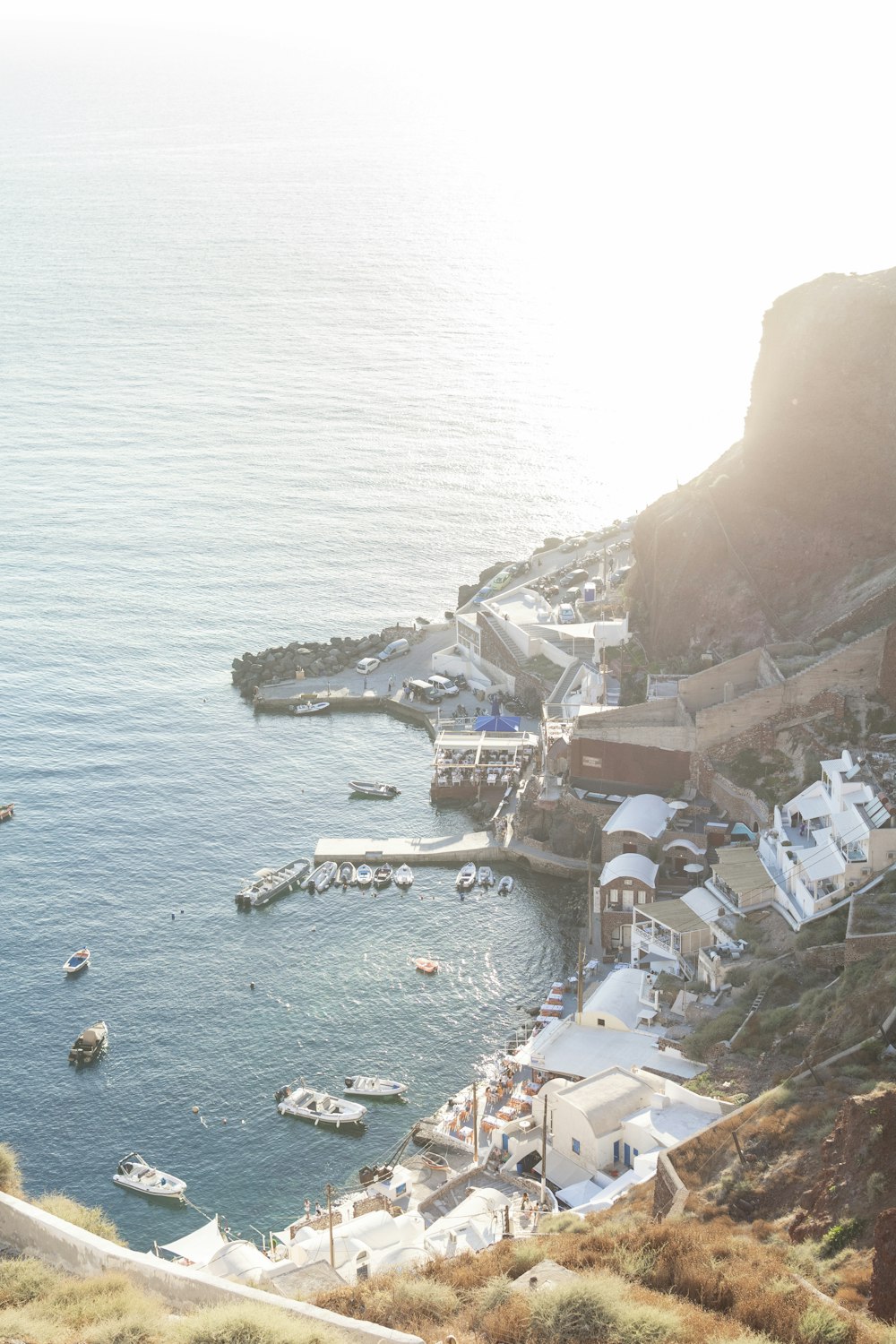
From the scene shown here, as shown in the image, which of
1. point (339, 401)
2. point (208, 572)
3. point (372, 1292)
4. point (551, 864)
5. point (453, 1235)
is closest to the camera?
point (372, 1292)

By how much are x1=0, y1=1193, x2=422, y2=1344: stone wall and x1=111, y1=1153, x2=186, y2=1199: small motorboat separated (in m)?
14.6

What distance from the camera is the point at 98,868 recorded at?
63.4 meters

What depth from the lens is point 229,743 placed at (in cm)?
7538

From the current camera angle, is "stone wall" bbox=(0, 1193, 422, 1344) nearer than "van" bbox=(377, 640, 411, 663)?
Yes

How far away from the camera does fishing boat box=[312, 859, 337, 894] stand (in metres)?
61.5

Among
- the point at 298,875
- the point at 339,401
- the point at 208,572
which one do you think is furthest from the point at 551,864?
the point at 339,401

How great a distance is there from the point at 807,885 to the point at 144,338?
422ft

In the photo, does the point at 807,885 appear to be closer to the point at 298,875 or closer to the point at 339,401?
the point at 298,875

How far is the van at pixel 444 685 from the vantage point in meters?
79.1

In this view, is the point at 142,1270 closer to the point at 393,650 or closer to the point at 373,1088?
the point at 373,1088

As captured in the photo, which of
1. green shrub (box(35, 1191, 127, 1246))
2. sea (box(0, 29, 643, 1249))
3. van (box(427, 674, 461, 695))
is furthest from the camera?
van (box(427, 674, 461, 695))

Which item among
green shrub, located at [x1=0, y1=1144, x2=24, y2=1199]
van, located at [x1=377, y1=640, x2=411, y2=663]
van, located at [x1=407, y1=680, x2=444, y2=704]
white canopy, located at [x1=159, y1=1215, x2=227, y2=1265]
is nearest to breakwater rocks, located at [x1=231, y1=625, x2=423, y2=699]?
van, located at [x1=377, y1=640, x2=411, y2=663]

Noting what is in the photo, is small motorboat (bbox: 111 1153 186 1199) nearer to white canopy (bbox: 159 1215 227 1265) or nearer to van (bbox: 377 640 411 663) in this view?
white canopy (bbox: 159 1215 227 1265)

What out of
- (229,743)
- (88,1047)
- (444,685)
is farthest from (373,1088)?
(444,685)
